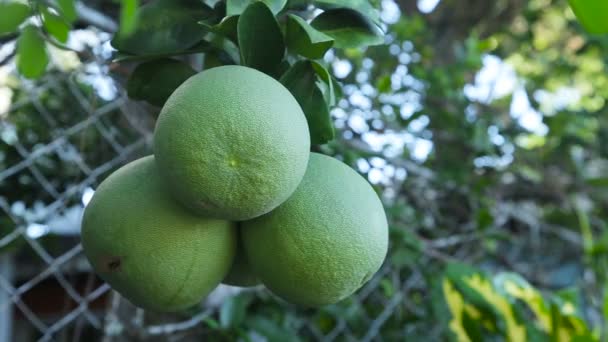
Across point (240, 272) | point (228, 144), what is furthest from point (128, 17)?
point (240, 272)

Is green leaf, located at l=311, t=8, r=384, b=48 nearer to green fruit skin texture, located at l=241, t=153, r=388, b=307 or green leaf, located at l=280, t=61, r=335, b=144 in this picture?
green leaf, located at l=280, t=61, r=335, b=144

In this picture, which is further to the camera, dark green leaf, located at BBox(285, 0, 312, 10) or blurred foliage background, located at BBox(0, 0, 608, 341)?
blurred foliage background, located at BBox(0, 0, 608, 341)

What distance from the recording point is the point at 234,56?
74cm

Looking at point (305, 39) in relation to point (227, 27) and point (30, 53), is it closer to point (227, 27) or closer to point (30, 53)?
point (227, 27)

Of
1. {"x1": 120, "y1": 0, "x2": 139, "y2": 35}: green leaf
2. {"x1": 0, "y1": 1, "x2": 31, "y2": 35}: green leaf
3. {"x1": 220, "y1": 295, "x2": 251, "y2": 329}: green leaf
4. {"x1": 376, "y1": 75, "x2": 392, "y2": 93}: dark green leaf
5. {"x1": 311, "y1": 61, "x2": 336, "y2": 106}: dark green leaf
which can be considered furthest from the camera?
{"x1": 376, "y1": 75, "x2": 392, "y2": 93}: dark green leaf

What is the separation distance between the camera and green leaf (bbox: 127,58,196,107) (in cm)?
74

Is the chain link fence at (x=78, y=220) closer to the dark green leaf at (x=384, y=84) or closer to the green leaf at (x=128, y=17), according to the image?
the dark green leaf at (x=384, y=84)

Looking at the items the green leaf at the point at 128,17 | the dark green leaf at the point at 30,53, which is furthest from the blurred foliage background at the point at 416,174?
the green leaf at the point at 128,17

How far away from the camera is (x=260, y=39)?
0.67 meters

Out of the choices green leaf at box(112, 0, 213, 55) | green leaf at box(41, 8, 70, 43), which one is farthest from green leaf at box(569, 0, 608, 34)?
green leaf at box(41, 8, 70, 43)

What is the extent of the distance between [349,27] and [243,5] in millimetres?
135

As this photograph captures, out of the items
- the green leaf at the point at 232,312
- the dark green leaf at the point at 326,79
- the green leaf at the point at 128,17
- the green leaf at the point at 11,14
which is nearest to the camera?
the green leaf at the point at 128,17

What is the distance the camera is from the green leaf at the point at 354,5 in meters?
0.68

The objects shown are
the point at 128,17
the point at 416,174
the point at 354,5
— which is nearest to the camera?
the point at 128,17
